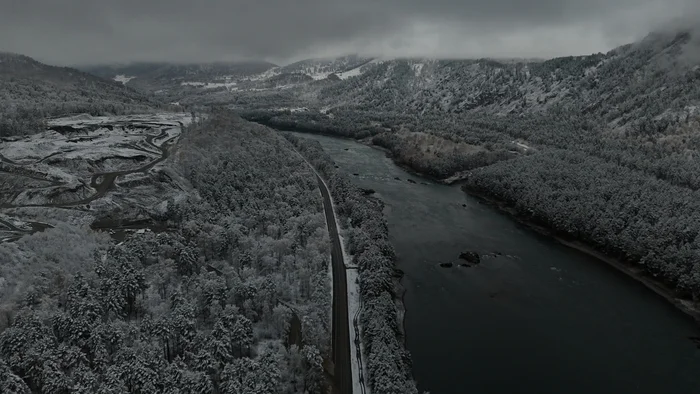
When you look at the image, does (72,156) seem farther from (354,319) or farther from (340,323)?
(354,319)

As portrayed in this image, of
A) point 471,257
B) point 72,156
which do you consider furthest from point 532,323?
point 72,156

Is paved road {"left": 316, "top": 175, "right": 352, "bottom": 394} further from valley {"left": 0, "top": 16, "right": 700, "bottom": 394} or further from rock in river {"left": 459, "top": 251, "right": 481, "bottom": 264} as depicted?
rock in river {"left": 459, "top": 251, "right": 481, "bottom": 264}

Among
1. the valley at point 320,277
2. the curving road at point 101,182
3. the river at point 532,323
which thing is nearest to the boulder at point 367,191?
the valley at point 320,277

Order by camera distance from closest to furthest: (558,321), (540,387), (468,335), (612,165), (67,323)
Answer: (67,323)
(540,387)
(468,335)
(558,321)
(612,165)

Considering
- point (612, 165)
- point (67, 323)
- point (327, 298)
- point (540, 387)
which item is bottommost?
point (540, 387)

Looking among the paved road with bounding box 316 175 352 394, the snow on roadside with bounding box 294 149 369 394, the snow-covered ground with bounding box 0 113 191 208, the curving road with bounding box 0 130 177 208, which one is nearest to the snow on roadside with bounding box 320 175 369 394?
the snow on roadside with bounding box 294 149 369 394

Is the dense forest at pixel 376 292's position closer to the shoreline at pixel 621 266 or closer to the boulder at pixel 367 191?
the boulder at pixel 367 191

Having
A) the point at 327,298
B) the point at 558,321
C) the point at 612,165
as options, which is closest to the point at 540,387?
the point at 558,321

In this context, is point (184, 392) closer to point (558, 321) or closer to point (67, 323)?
point (67, 323)
